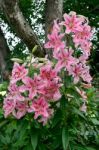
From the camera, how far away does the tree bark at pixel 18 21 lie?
27.1 ft

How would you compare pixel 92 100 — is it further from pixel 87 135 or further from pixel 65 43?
pixel 65 43

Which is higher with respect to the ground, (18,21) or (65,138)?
(18,21)

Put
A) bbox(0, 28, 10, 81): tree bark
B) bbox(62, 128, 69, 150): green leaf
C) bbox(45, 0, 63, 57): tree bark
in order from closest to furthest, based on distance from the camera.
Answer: bbox(62, 128, 69, 150): green leaf → bbox(45, 0, 63, 57): tree bark → bbox(0, 28, 10, 81): tree bark

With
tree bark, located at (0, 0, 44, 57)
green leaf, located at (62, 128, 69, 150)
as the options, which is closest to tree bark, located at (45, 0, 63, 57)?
tree bark, located at (0, 0, 44, 57)

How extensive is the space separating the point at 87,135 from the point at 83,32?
711 millimetres

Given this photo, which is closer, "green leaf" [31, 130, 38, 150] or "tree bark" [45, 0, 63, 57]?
"green leaf" [31, 130, 38, 150]

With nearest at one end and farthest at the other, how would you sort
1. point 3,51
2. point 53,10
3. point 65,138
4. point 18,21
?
point 65,138 < point 18,21 < point 53,10 < point 3,51

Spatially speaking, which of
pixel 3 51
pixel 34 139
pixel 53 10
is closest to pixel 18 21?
pixel 53 10

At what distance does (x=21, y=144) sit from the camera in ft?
9.93

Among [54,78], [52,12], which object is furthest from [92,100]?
[52,12]

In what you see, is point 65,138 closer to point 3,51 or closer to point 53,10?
point 53,10

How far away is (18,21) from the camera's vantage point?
28.5ft

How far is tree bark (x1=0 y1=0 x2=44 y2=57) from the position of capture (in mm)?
8266

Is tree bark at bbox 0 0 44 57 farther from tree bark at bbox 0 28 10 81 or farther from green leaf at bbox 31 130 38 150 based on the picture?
green leaf at bbox 31 130 38 150
